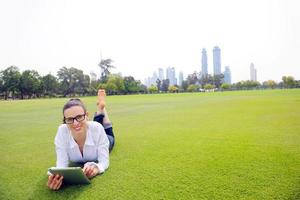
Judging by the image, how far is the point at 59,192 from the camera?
293cm

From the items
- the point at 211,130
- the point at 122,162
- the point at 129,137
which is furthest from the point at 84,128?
the point at 211,130

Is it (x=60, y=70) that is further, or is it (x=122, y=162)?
(x=60, y=70)

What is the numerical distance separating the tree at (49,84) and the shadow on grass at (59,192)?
81.5 meters

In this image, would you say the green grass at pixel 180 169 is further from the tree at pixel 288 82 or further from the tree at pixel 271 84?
the tree at pixel 271 84

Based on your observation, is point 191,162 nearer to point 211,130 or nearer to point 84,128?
point 84,128

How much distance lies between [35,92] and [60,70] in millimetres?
12180

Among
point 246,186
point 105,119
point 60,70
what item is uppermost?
point 60,70

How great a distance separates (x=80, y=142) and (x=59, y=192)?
30.1 inches

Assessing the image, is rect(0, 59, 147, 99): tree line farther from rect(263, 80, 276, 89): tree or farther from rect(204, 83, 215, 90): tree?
rect(263, 80, 276, 89): tree

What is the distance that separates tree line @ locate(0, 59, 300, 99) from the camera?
7450 cm

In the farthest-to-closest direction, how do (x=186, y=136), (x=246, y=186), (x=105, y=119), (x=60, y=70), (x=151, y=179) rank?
(x=60, y=70) < (x=186, y=136) < (x=105, y=119) < (x=151, y=179) < (x=246, y=186)

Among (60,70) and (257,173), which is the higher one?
(60,70)

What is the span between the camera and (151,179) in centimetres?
319

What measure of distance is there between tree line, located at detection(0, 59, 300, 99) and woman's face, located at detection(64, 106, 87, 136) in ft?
244
